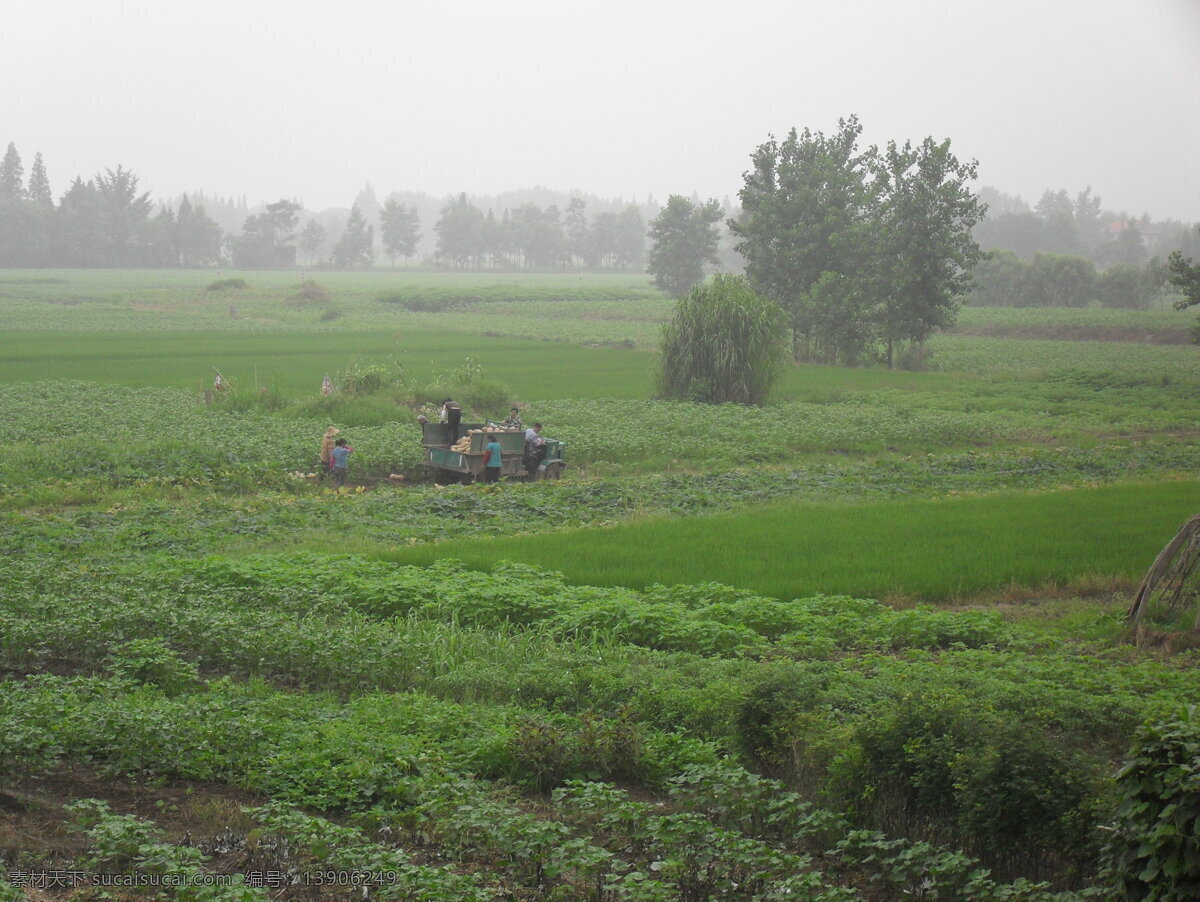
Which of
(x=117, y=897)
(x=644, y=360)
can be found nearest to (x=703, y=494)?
(x=117, y=897)

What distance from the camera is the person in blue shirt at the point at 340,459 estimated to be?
2080 cm

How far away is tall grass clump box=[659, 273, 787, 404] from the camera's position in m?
34.2

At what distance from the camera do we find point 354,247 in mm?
172375

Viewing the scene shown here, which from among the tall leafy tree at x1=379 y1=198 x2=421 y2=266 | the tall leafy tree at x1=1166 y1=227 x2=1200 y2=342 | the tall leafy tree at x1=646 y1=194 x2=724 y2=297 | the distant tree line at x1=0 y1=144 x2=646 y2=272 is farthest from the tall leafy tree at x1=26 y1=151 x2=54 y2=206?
the tall leafy tree at x1=1166 y1=227 x2=1200 y2=342

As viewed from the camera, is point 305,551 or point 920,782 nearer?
point 920,782

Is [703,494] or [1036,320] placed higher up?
[1036,320]

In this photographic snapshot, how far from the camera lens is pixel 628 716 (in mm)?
8219

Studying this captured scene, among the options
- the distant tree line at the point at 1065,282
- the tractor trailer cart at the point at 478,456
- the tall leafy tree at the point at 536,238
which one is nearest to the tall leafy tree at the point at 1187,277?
the tractor trailer cart at the point at 478,456

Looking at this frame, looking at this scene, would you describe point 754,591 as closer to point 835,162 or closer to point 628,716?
point 628,716

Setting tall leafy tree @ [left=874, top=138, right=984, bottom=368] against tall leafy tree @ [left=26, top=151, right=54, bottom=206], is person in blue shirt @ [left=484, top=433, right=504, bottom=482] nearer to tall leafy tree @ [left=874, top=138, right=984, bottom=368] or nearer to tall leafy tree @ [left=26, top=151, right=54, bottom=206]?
tall leafy tree @ [left=874, top=138, right=984, bottom=368]

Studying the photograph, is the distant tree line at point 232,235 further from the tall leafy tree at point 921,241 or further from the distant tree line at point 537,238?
the tall leafy tree at point 921,241

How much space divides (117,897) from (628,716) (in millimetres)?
3838

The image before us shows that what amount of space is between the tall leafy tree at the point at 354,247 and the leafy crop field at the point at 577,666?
152 meters

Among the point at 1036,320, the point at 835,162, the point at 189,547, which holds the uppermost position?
the point at 835,162
